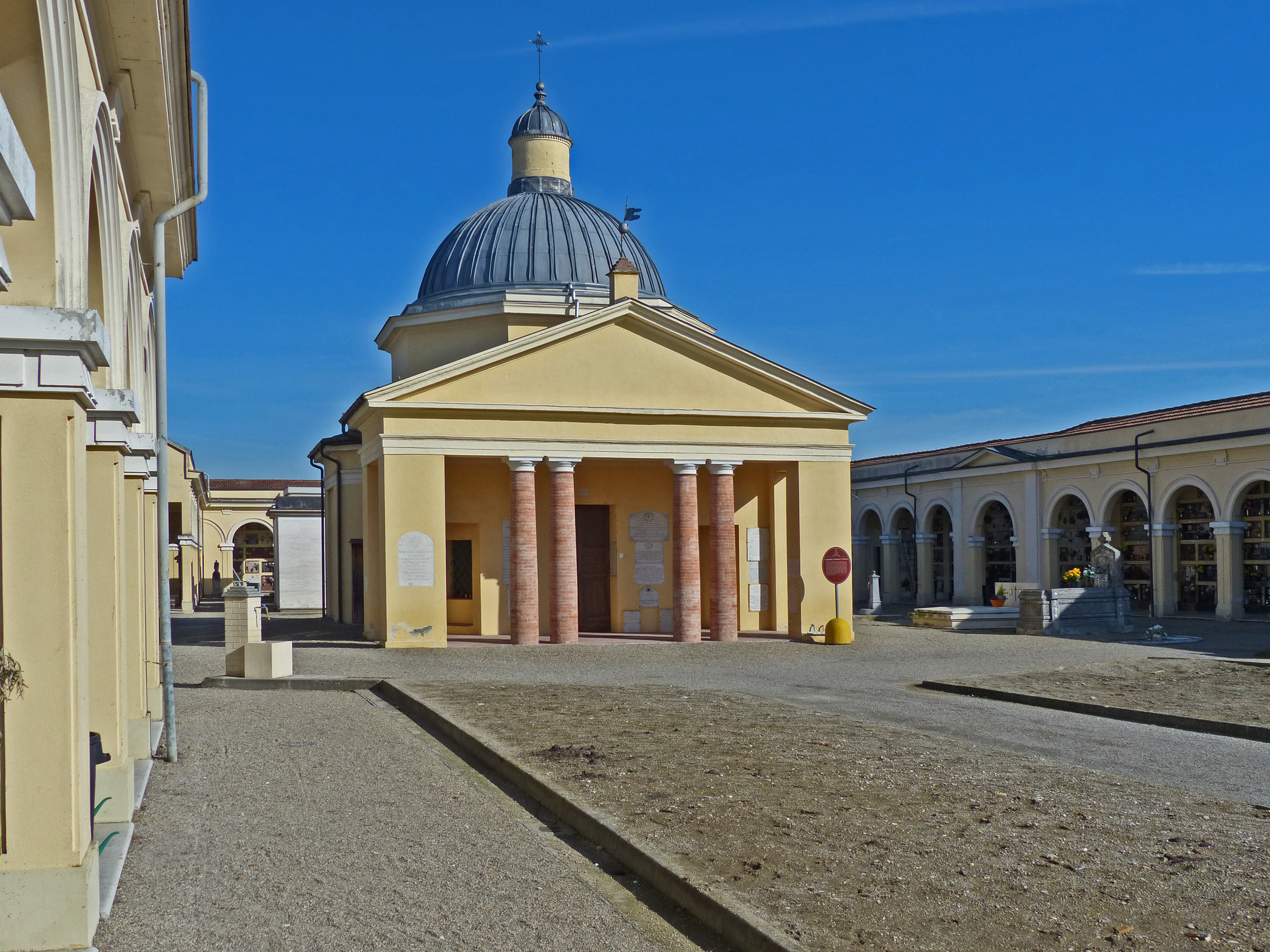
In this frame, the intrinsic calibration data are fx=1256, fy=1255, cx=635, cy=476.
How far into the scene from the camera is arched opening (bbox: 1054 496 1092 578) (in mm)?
34406

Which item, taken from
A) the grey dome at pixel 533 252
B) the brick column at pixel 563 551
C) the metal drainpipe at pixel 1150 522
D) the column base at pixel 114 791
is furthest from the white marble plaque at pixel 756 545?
the column base at pixel 114 791

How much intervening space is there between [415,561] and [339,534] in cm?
799

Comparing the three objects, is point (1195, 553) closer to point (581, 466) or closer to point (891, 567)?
point (891, 567)

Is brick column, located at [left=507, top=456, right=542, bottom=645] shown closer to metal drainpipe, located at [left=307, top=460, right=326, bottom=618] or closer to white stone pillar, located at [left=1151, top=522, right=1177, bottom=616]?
metal drainpipe, located at [left=307, top=460, right=326, bottom=618]

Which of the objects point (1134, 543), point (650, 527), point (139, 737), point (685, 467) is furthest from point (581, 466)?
point (139, 737)

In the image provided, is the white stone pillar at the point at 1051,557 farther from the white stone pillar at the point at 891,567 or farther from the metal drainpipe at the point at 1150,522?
the white stone pillar at the point at 891,567

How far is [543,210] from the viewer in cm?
3058

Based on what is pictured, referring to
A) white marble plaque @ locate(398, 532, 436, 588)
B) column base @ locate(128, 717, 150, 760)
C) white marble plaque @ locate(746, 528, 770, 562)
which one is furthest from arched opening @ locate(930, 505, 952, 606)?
column base @ locate(128, 717, 150, 760)

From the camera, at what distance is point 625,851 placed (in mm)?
7305

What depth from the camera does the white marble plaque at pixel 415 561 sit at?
2352 centimetres

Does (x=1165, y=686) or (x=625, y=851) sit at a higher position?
(x=625, y=851)

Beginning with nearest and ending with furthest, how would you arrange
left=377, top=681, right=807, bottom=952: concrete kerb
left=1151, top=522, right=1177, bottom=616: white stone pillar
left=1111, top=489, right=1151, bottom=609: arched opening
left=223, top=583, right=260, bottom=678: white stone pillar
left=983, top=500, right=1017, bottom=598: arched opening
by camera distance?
left=377, top=681, right=807, bottom=952: concrete kerb < left=223, top=583, right=260, bottom=678: white stone pillar < left=1151, top=522, right=1177, bottom=616: white stone pillar < left=1111, top=489, right=1151, bottom=609: arched opening < left=983, top=500, right=1017, bottom=598: arched opening

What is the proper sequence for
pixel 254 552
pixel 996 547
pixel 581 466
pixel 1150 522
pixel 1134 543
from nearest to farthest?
pixel 581 466
pixel 1150 522
pixel 1134 543
pixel 996 547
pixel 254 552

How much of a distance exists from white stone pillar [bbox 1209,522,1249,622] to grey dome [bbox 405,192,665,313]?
14321 millimetres
